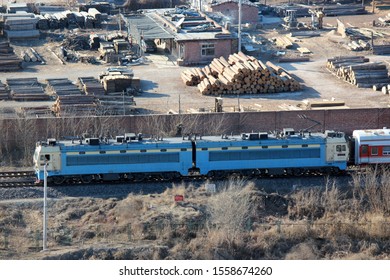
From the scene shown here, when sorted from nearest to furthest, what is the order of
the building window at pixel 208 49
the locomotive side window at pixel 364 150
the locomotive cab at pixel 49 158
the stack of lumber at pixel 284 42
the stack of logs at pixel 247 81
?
the locomotive cab at pixel 49 158 < the locomotive side window at pixel 364 150 < the stack of logs at pixel 247 81 < the building window at pixel 208 49 < the stack of lumber at pixel 284 42

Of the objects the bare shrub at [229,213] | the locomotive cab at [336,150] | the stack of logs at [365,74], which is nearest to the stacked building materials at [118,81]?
the stack of logs at [365,74]

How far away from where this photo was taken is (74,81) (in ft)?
157

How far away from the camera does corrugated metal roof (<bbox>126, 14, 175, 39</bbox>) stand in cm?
5319

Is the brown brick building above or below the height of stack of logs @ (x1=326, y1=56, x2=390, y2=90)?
above

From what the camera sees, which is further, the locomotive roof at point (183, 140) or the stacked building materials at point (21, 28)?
the stacked building materials at point (21, 28)

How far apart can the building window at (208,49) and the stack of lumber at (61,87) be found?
873 cm

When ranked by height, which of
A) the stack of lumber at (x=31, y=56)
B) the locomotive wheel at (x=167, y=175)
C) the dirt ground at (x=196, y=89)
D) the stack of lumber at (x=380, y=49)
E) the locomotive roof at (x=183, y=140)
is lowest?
the locomotive wheel at (x=167, y=175)

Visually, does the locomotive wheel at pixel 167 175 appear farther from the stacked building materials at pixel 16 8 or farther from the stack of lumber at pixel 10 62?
the stacked building materials at pixel 16 8

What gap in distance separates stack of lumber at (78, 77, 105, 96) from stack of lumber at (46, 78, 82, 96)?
0.38 m

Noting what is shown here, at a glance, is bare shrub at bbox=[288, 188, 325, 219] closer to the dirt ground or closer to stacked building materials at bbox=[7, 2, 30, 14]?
the dirt ground

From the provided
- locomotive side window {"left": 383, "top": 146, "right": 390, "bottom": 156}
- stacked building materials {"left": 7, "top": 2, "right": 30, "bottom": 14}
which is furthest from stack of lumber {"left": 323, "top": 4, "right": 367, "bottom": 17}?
locomotive side window {"left": 383, "top": 146, "right": 390, "bottom": 156}

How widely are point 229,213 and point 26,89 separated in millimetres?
19862

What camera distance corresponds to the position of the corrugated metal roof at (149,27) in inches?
2094

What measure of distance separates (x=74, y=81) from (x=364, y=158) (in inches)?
745
